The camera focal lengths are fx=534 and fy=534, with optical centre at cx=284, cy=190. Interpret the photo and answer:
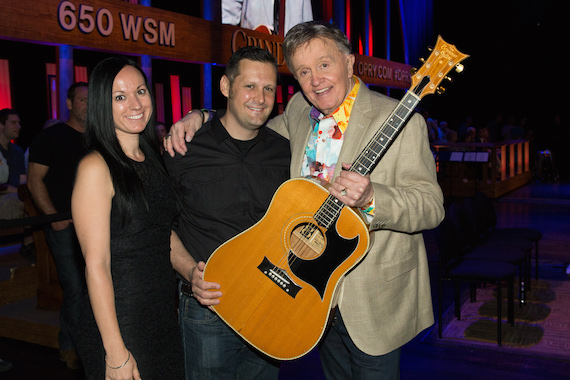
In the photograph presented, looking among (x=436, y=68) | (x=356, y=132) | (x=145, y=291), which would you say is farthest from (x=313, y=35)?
(x=145, y=291)

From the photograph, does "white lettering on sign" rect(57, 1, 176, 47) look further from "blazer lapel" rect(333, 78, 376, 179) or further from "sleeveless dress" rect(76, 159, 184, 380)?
"blazer lapel" rect(333, 78, 376, 179)

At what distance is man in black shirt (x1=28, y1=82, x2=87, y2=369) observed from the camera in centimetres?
401

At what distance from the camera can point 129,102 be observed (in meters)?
2.01

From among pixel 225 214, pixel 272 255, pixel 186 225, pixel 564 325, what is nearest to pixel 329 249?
pixel 272 255

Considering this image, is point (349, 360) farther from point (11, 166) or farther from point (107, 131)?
point (11, 166)

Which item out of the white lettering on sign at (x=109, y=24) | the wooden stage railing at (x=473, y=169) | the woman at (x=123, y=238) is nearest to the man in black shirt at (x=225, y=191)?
the woman at (x=123, y=238)

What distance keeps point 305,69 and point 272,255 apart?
781 mm

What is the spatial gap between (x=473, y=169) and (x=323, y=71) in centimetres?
1109

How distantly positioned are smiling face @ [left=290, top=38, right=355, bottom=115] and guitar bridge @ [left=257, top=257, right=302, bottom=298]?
0.70m

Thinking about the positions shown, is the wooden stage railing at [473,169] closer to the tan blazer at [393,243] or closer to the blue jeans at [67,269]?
the blue jeans at [67,269]

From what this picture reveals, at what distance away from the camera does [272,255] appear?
202 centimetres

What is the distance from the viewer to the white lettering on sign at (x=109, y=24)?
19.8 feet

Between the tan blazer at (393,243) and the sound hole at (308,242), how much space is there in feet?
0.66

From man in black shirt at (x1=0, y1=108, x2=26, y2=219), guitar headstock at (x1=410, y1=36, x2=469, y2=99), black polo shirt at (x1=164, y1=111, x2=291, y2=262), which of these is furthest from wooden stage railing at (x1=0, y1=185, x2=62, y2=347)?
guitar headstock at (x1=410, y1=36, x2=469, y2=99)
